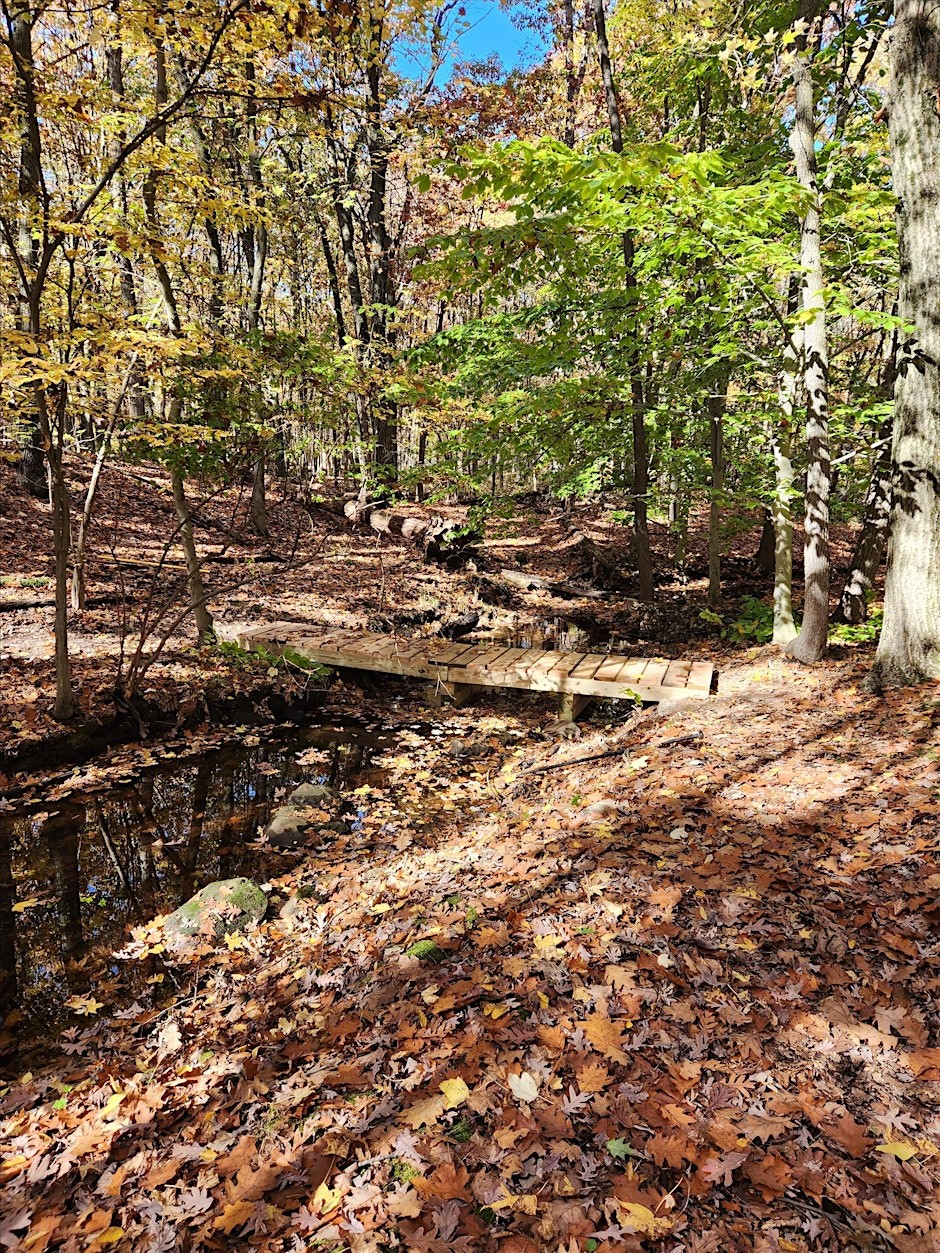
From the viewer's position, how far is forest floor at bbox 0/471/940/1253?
1961 millimetres

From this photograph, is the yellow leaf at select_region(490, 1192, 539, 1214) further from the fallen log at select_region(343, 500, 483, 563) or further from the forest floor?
the fallen log at select_region(343, 500, 483, 563)

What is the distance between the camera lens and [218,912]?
4359 mm

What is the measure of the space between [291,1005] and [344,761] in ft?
12.9

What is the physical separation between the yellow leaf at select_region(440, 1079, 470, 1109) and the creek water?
8.81 ft

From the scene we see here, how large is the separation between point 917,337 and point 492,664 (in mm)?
5406

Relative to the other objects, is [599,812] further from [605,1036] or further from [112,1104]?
[112,1104]

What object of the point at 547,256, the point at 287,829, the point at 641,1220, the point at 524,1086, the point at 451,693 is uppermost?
the point at 547,256

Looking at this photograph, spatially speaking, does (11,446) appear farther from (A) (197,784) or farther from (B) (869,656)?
(B) (869,656)

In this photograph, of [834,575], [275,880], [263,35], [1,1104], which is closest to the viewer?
[1,1104]

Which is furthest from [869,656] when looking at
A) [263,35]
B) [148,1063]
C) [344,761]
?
[263,35]

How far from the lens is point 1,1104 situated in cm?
297

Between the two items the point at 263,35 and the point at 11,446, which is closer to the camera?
the point at 263,35

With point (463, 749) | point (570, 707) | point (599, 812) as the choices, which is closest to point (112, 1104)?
point (599, 812)

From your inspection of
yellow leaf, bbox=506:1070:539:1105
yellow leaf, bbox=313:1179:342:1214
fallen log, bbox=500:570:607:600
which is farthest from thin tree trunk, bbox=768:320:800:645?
yellow leaf, bbox=313:1179:342:1214
